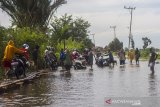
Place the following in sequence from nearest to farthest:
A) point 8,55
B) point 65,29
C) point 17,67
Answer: point 8,55 < point 17,67 < point 65,29

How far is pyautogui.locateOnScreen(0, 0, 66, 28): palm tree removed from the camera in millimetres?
40500

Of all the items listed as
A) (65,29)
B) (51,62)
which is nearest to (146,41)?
(65,29)

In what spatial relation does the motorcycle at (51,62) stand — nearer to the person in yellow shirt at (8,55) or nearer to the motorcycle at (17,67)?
the motorcycle at (17,67)

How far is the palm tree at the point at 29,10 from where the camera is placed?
4050 centimetres

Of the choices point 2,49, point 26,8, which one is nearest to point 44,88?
point 2,49

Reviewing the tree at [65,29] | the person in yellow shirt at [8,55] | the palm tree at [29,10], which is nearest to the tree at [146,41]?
the tree at [65,29]

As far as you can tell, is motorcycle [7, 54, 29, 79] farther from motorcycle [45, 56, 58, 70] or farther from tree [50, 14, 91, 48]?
tree [50, 14, 91, 48]

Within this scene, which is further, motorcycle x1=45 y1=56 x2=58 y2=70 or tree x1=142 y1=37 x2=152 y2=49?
tree x1=142 y1=37 x2=152 y2=49

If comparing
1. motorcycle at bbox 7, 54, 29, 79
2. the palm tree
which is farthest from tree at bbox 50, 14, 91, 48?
motorcycle at bbox 7, 54, 29, 79

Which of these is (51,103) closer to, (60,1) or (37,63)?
(37,63)

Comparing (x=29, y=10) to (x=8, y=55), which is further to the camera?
(x=29, y=10)

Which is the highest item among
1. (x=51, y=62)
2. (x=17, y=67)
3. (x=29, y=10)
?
(x=29, y=10)

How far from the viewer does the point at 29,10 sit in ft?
134

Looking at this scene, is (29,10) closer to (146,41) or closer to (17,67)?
(17,67)
